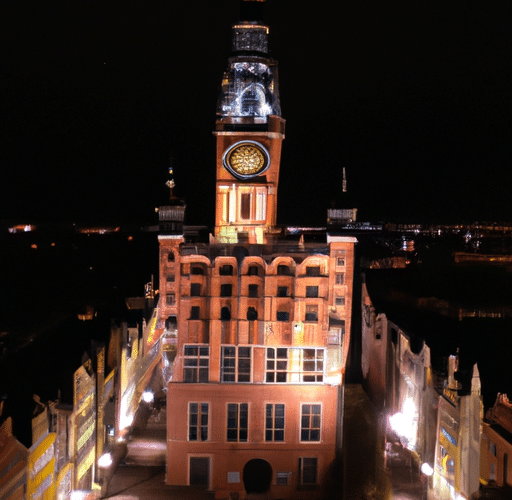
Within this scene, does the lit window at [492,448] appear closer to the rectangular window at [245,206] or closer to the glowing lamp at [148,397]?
the glowing lamp at [148,397]

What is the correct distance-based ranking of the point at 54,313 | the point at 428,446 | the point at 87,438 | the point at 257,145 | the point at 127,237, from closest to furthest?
the point at 87,438 → the point at 428,446 → the point at 257,145 → the point at 54,313 → the point at 127,237

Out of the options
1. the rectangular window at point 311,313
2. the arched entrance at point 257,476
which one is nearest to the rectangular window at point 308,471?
the arched entrance at point 257,476

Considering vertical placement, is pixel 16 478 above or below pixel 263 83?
below

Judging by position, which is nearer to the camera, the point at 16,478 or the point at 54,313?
the point at 16,478

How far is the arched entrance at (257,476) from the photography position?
31.6 metres

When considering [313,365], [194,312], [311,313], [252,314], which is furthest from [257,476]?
[194,312]

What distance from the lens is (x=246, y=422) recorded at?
31.2m

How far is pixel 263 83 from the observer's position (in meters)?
43.8

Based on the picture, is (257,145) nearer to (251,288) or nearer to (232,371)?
(251,288)

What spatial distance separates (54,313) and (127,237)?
24533 mm

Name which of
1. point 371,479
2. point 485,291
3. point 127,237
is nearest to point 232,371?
point 371,479

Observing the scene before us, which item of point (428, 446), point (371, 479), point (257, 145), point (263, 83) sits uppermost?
point (263, 83)

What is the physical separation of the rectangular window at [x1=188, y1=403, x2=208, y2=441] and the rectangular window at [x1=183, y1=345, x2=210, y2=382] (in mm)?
1298

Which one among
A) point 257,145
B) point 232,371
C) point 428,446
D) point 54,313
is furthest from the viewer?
point 54,313
